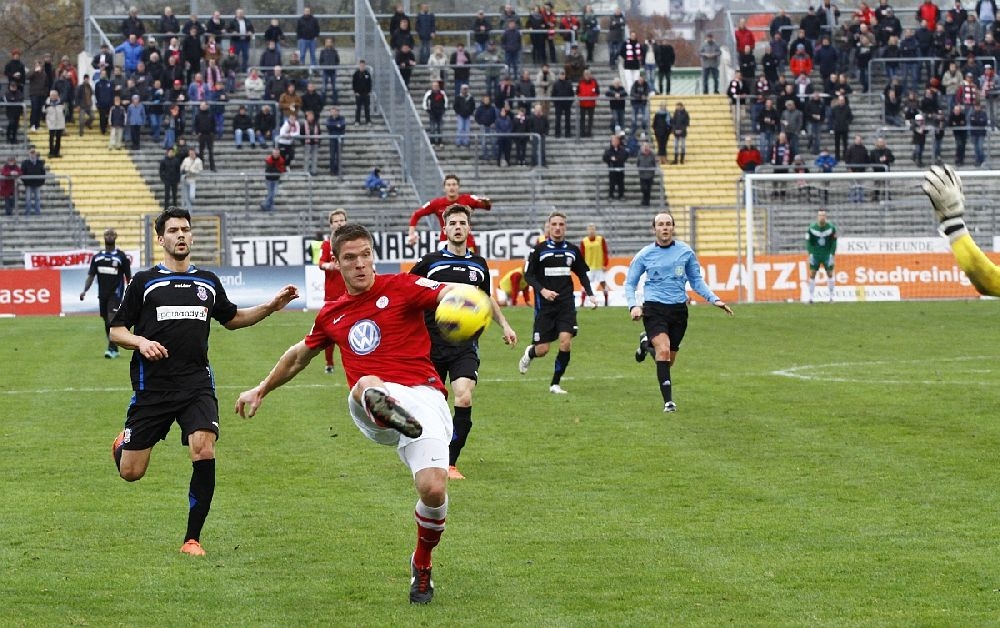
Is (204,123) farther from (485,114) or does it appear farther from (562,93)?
(562,93)

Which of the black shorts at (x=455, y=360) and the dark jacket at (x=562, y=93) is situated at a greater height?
the dark jacket at (x=562, y=93)

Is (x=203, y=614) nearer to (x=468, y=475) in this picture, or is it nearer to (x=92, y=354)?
(x=468, y=475)

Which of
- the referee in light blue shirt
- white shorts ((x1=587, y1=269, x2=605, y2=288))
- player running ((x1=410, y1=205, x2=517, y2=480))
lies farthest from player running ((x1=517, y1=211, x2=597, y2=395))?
white shorts ((x1=587, y1=269, x2=605, y2=288))

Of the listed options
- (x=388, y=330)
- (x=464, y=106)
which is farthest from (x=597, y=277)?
(x=388, y=330)

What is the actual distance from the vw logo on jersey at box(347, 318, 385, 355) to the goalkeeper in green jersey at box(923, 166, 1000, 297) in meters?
3.40

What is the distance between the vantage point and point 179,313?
10703mm

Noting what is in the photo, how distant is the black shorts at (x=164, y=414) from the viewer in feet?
34.8

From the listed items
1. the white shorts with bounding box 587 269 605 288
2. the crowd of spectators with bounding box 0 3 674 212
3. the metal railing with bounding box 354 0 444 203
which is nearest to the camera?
the white shorts with bounding box 587 269 605 288

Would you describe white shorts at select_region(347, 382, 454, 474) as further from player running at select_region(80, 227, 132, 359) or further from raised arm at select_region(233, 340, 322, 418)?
player running at select_region(80, 227, 132, 359)

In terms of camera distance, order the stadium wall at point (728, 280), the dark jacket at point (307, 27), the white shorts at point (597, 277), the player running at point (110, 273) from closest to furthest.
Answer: the player running at point (110, 273) → the white shorts at point (597, 277) → the stadium wall at point (728, 280) → the dark jacket at point (307, 27)

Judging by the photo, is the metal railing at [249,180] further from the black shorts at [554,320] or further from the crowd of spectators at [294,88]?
the black shorts at [554,320]

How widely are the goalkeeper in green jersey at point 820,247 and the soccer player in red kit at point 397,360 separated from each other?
29955 millimetres

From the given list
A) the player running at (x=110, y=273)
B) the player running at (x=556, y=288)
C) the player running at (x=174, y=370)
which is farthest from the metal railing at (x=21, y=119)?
the player running at (x=174, y=370)

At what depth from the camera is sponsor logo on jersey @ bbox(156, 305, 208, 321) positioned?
1068 centimetres
